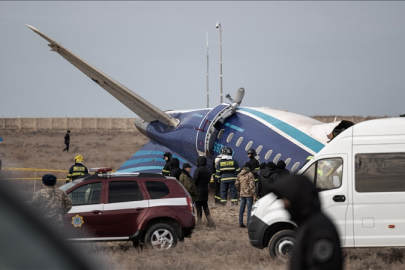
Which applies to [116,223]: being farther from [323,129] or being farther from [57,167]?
[57,167]

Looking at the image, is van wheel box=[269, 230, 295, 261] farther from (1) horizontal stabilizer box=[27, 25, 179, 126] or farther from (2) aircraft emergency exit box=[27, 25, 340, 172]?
(1) horizontal stabilizer box=[27, 25, 179, 126]

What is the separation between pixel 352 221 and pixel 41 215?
8644 mm

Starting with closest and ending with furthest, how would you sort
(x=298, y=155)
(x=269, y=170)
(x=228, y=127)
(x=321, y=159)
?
(x=321, y=159) → (x=269, y=170) → (x=298, y=155) → (x=228, y=127)

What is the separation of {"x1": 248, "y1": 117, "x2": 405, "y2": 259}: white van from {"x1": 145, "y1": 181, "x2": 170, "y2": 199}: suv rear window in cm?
233

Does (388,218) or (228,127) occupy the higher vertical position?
(228,127)

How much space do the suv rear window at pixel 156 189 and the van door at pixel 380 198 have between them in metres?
3.91

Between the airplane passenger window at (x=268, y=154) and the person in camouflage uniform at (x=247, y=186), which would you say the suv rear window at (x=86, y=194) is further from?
the airplane passenger window at (x=268, y=154)

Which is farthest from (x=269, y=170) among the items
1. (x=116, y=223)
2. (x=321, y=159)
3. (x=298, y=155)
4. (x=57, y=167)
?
(x=57, y=167)

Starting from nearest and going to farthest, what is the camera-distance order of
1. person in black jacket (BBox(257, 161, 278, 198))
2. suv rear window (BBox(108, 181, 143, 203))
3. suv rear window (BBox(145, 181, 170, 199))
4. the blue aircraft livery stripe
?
1. suv rear window (BBox(108, 181, 143, 203))
2. suv rear window (BBox(145, 181, 170, 199))
3. person in black jacket (BBox(257, 161, 278, 198))
4. the blue aircraft livery stripe

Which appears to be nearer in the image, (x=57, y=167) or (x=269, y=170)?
(x=269, y=170)

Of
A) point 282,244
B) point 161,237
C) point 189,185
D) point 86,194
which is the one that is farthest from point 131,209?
point 189,185

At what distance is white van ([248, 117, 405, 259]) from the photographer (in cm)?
994

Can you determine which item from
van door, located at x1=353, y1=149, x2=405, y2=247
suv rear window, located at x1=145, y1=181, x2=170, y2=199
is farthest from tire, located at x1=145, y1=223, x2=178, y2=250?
van door, located at x1=353, y1=149, x2=405, y2=247

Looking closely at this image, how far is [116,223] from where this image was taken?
11312 millimetres
